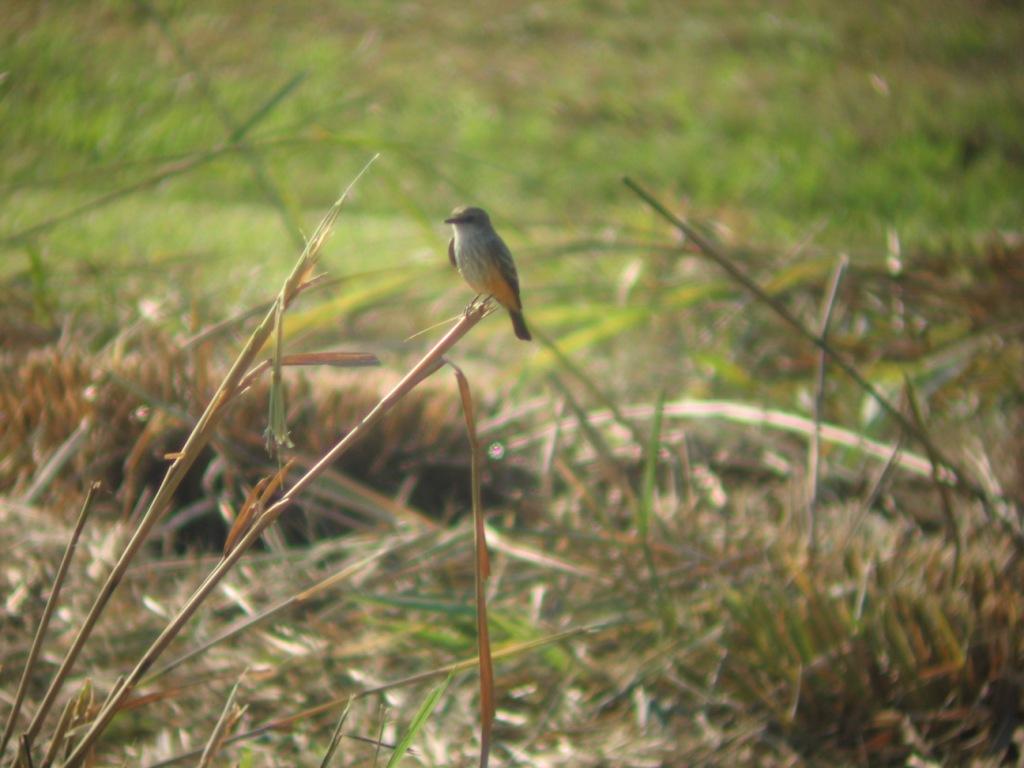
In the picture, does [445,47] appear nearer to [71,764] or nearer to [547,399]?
[547,399]

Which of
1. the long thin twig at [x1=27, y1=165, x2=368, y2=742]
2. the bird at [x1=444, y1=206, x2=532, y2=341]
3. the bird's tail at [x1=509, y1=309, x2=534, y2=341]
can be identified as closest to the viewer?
the long thin twig at [x1=27, y1=165, x2=368, y2=742]

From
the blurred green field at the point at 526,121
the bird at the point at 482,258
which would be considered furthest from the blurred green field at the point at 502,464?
the bird at the point at 482,258

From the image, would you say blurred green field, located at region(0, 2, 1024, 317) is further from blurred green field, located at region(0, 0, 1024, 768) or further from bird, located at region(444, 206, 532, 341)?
bird, located at region(444, 206, 532, 341)

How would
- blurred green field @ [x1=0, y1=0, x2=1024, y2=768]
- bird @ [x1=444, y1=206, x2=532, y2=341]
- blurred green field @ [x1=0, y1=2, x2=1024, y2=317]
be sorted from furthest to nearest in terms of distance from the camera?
blurred green field @ [x1=0, y1=2, x2=1024, y2=317], blurred green field @ [x1=0, y1=0, x2=1024, y2=768], bird @ [x1=444, y1=206, x2=532, y2=341]

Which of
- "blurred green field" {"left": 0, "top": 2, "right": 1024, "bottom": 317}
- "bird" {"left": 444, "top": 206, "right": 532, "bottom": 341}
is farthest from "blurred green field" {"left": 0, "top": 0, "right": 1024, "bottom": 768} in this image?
"bird" {"left": 444, "top": 206, "right": 532, "bottom": 341}

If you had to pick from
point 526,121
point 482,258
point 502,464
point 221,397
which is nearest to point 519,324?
point 482,258

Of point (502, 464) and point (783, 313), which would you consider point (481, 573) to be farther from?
→ point (502, 464)
